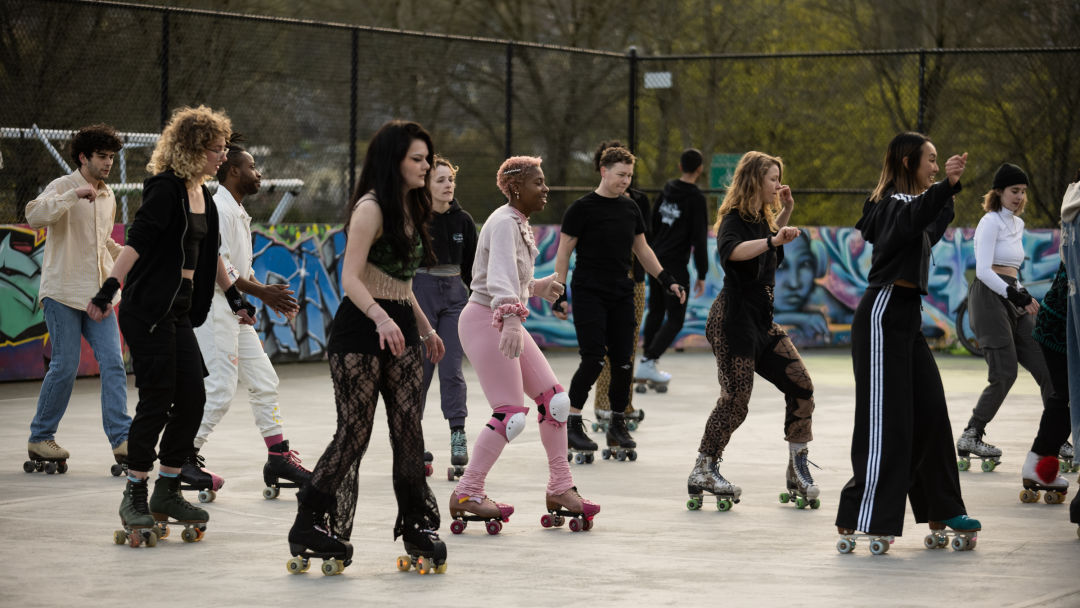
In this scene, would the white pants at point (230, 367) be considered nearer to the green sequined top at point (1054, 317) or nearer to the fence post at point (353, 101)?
the green sequined top at point (1054, 317)

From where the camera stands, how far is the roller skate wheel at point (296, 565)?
6.37 meters

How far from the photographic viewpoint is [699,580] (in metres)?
6.28

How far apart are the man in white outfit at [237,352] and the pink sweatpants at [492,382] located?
141 centimetres

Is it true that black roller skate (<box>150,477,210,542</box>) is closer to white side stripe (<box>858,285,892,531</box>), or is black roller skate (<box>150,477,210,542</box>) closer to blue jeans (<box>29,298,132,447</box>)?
blue jeans (<box>29,298,132,447</box>)

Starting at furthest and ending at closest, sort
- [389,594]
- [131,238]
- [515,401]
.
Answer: [515,401] → [131,238] → [389,594]

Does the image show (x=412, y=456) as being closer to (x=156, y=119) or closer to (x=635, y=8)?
(x=156, y=119)

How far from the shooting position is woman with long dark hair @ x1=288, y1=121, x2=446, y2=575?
20.4 feet

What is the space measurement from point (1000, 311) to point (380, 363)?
501 cm

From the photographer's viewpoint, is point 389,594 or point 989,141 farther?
point 989,141

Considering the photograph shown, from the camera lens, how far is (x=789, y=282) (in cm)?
1967

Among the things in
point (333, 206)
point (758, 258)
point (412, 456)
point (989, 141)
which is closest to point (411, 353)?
point (412, 456)

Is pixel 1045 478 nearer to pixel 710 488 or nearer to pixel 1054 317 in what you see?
pixel 1054 317

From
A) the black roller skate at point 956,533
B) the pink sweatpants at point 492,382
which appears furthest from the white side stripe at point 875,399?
the pink sweatpants at point 492,382

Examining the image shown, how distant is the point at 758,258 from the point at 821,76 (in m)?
16.3
